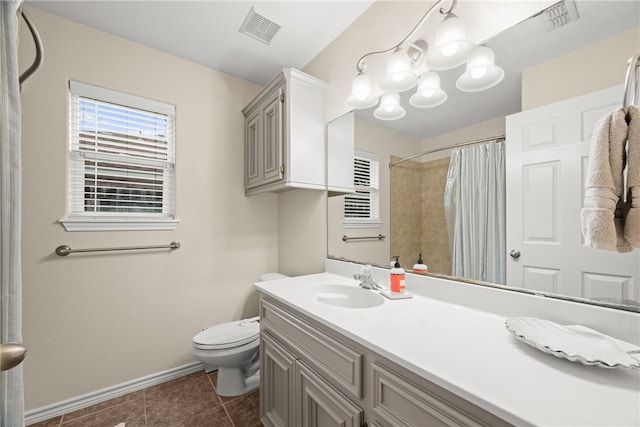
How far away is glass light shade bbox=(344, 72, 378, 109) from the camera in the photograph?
5.16ft

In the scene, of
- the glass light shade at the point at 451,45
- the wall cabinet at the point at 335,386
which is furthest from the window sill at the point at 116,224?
the glass light shade at the point at 451,45

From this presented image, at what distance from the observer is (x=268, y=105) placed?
1976 millimetres

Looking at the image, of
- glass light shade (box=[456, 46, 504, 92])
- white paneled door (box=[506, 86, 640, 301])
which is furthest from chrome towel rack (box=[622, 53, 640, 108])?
glass light shade (box=[456, 46, 504, 92])

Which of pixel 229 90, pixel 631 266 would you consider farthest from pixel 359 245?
pixel 229 90

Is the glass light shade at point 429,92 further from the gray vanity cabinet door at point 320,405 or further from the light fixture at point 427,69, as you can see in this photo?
the gray vanity cabinet door at point 320,405

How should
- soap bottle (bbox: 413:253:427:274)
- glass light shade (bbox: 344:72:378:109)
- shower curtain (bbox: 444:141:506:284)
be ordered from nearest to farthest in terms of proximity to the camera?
shower curtain (bbox: 444:141:506:284) < soap bottle (bbox: 413:253:427:274) < glass light shade (bbox: 344:72:378:109)

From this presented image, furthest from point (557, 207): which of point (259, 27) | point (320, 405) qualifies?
point (259, 27)

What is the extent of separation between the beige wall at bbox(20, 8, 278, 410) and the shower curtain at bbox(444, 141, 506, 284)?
68.4 inches

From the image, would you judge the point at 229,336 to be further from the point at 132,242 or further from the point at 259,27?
the point at 259,27

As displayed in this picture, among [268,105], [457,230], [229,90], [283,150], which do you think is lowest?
[457,230]

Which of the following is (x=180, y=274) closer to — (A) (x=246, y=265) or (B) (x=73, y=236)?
(A) (x=246, y=265)

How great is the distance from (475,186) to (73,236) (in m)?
2.39

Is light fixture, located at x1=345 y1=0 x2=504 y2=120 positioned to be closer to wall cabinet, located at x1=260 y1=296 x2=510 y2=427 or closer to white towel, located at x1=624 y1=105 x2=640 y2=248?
white towel, located at x1=624 y1=105 x2=640 y2=248

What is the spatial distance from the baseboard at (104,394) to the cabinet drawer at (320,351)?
123 centimetres
